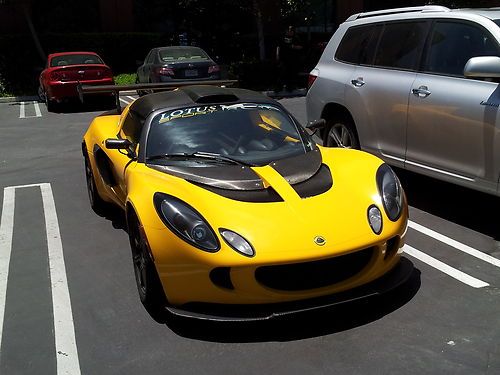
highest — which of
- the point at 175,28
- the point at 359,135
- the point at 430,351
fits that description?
the point at 175,28

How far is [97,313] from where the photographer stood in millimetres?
3803

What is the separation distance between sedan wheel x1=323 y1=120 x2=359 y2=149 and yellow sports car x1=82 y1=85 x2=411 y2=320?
191cm

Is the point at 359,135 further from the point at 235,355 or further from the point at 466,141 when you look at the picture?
the point at 235,355

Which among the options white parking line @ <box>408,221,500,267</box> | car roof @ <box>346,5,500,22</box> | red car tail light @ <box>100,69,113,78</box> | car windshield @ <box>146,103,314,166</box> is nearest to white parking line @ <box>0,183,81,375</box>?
car windshield @ <box>146,103,314,166</box>

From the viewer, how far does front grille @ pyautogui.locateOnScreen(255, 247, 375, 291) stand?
3.22 m

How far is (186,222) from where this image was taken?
337 centimetres

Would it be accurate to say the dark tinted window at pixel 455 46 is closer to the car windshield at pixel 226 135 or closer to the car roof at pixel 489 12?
the car roof at pixel 489 12

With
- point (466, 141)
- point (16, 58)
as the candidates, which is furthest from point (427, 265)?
point (16, 58)

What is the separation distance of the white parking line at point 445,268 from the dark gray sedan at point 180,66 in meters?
10.8

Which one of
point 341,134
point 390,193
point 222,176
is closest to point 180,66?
point 341,134

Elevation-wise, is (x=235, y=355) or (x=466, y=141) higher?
(x=466, y=141)

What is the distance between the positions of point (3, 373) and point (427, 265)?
2962mm

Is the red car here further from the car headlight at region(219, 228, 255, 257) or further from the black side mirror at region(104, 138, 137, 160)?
the car headlight at region(219, 228, 255, 257)

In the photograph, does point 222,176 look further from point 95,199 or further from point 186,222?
point 95,199
